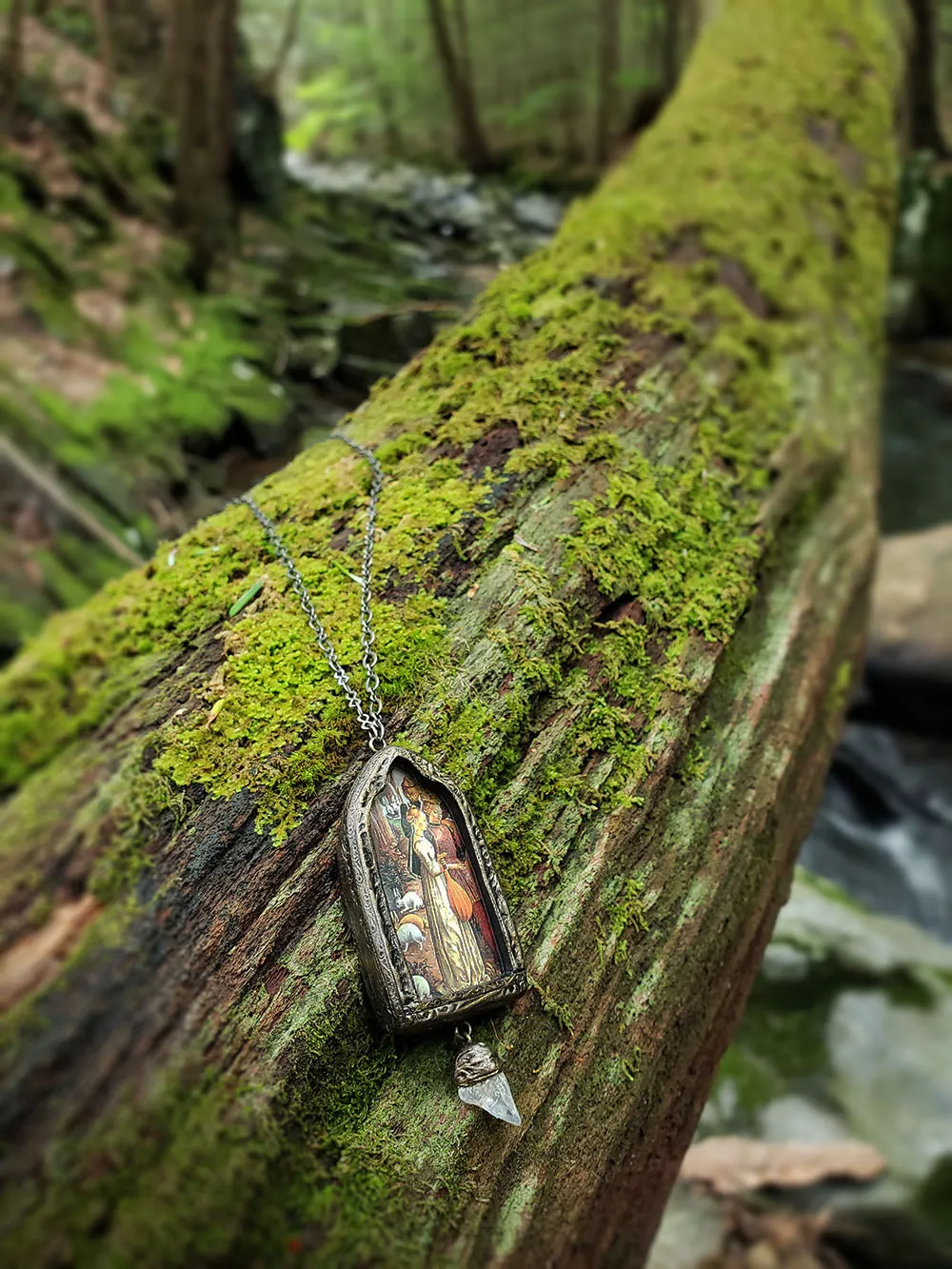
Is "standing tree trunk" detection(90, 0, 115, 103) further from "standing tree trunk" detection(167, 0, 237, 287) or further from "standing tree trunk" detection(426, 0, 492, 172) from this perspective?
"standing tree trunk" detection(426, 0, 492, 172)

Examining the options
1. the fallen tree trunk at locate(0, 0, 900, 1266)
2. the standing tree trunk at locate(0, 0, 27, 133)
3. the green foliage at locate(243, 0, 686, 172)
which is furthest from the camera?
the green foliage at locate(243, 0, 686, 172)

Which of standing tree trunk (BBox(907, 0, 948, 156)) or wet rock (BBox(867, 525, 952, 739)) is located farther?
standing tree trunk (BBox(907, 0, 948, 156))

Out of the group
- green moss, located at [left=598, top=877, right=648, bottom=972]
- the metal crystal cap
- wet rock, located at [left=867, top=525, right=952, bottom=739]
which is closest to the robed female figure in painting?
the metal crystal cap

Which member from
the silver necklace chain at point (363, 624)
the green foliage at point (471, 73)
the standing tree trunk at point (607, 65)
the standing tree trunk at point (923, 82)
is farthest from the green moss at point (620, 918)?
the green foliage at point (471, 73)

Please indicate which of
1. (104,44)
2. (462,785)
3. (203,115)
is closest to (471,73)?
(104,44)

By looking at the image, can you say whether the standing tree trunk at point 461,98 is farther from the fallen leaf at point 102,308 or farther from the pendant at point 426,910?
the pendant at point 426,910
